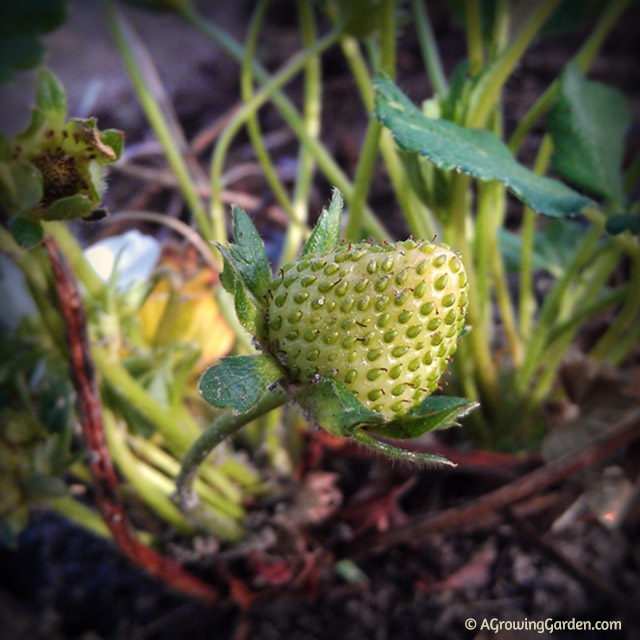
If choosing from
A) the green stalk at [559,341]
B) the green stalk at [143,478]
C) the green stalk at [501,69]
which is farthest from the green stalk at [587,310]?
the green stalk at [143,478]

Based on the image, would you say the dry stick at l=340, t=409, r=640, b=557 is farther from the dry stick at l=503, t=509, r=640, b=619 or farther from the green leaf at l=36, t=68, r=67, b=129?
the green leaf at l=36, t=68, r=67, b=129

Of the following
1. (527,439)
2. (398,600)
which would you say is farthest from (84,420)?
(527,439)

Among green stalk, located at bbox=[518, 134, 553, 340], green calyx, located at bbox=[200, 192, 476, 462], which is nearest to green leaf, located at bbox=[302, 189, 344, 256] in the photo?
green calyx, located at bbox=[200, 192, 476, 462]

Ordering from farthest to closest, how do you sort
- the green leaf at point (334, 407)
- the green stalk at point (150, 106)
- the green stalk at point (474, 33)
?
the green stalk at point (150, 106), the green stalk at point (474, 33), the green leaf at point (334, 407)

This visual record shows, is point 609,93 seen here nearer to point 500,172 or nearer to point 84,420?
point 500,172

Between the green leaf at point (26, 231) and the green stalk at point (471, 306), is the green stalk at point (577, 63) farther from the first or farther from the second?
the green leaf at point (26, 231)

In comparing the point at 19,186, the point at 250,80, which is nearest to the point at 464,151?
the point at 19,186
